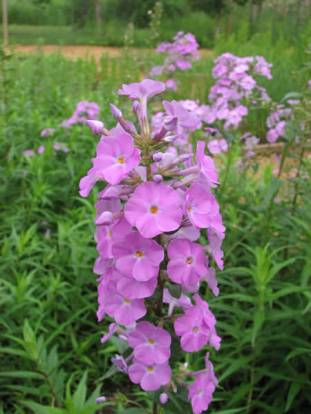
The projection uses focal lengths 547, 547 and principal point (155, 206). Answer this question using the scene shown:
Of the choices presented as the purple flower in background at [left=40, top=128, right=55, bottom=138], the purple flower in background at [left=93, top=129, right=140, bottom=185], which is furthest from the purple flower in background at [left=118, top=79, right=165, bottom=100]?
the purple flower in background at [left=40, top=128, right=55, bottom=138]

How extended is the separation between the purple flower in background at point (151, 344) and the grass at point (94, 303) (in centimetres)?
25

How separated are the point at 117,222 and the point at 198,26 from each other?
1953 cm

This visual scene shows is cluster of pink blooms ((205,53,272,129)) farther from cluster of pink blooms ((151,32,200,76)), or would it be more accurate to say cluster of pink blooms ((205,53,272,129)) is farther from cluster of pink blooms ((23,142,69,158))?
cluster of pink blooms ((23,142,69,158))

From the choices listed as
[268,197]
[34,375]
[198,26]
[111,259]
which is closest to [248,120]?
[268,197]

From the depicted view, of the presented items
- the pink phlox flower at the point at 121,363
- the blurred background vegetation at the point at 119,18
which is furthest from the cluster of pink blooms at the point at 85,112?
the blurred background vegetation at the point at 119,18

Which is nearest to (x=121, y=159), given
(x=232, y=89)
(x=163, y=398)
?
(x=163, y=398)

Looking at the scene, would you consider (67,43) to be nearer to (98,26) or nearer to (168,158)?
(98,26)

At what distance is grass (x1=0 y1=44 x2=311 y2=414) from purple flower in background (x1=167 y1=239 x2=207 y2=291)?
1.48 feet

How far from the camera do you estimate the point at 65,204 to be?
13.8ft

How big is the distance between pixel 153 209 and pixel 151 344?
37 cm

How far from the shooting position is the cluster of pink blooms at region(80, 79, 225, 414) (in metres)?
1.26

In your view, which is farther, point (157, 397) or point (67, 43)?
point (67, 43)

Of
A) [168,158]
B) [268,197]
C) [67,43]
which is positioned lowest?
[67,43]

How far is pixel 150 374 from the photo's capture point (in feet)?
4.65
